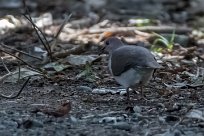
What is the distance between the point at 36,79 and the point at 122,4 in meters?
6.88

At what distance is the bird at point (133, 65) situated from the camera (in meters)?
5.54

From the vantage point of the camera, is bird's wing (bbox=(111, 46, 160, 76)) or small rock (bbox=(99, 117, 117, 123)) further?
bird's wing (bbox=(111, 46, 160, 76))

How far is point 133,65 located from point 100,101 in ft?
1.62

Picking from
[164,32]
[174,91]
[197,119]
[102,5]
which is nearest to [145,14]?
[102,5]

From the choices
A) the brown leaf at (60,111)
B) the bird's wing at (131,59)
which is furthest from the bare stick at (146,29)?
the brown leaf at (60,111)

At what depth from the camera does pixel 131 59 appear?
18.4ft

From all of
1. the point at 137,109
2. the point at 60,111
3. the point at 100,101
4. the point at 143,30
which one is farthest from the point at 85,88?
the point at 143,30

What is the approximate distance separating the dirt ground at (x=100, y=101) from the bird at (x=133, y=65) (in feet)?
0.67

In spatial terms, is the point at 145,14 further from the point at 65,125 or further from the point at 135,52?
the point at 65,125

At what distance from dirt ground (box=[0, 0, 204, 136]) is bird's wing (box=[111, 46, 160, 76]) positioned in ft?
1.00

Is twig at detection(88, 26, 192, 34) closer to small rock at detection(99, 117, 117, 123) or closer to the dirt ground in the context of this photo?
the dirt ground

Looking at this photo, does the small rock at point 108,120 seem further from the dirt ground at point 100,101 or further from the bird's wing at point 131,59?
the bird's wing at point 131,59

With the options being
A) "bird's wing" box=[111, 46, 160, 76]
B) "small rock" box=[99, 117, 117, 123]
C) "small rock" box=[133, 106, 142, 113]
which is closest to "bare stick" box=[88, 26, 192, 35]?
"bird's wing" box=[111, 46, 160, 76]

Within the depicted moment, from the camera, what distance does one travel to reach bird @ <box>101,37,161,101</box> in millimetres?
5535
